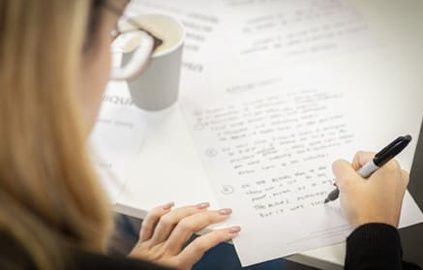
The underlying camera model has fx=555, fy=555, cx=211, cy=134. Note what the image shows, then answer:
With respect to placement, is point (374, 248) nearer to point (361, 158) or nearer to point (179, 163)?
point (361, 158)

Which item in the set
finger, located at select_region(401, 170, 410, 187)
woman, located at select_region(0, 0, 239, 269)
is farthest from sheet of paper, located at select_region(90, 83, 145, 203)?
finger, located at select_region(401, 170, 410, 187)

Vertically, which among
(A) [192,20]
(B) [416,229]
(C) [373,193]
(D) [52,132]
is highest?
(A) [192,20]

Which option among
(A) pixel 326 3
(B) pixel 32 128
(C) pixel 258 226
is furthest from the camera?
(A) pixel 326 3

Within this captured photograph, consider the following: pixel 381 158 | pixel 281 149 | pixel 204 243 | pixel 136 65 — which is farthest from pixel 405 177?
pixel 136 65

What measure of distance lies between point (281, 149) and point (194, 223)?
152mm

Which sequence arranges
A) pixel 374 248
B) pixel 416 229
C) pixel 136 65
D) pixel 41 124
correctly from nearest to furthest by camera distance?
pixel 41 124
pixel 374 248
pixel 136 65
pixel 416 229

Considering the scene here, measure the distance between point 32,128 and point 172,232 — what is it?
317mm

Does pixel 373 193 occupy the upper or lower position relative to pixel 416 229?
upper

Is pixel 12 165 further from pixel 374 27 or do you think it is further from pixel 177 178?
pixel 374 27

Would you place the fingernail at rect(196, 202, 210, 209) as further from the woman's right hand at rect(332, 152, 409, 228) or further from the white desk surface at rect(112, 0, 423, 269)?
the woman's right hand at rect(332, 152, 409, 228)

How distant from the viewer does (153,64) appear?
28.4 inches

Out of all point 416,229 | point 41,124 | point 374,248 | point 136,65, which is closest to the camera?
point 41,124

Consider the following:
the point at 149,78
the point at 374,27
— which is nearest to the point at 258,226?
the point at 149,78

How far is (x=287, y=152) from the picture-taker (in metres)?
0.71
